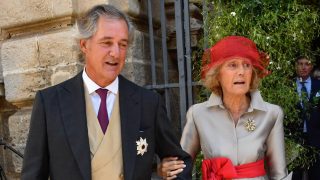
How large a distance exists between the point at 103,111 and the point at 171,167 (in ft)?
1.28

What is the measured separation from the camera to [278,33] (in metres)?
3.20

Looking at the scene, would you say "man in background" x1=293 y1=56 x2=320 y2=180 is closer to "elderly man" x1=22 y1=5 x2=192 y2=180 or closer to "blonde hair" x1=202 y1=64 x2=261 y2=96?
"blonde hair" x1=202 y1=64 x2=261 y2=96

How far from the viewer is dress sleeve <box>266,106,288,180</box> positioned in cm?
251

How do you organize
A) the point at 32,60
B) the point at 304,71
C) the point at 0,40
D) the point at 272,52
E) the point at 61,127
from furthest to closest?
the point at 0,40 → the point at 32,60 → the point at 304,71 → the point at 272,52 → the point at 61,127

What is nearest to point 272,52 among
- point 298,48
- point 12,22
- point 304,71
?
point 298,48

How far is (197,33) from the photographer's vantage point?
4.43m

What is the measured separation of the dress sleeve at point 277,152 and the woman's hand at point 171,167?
0.73 m

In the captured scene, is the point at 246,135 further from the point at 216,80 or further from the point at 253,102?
the point at 216,80

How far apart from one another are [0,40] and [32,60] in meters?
0.57

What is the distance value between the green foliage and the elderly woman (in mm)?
611

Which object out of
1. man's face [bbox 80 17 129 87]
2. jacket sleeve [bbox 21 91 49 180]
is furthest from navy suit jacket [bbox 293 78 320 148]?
jacket sleeve [bbox 21 91 49 180]

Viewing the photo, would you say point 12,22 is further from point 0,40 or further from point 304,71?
point 304,71

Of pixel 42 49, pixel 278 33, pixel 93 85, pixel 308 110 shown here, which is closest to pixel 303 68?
→ pixel 308 110

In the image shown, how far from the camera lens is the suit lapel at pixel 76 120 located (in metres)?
1.79
